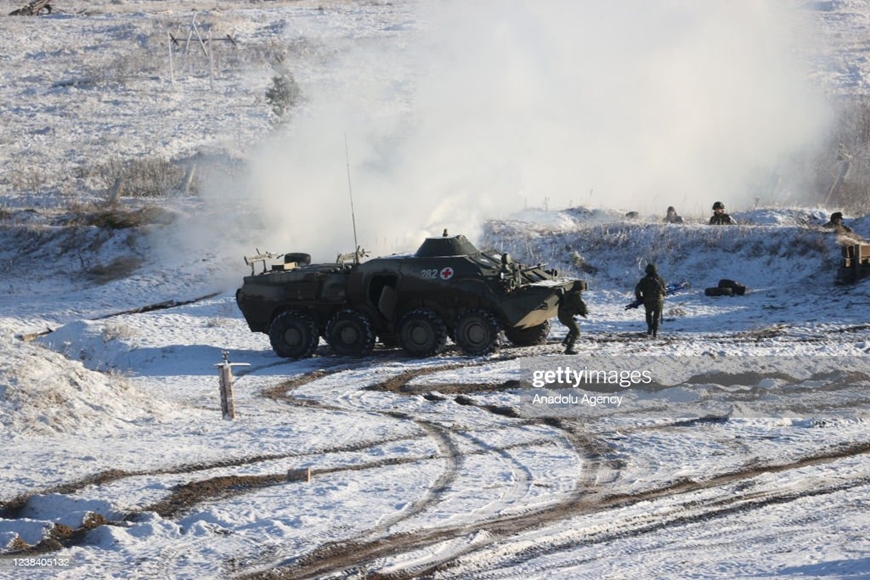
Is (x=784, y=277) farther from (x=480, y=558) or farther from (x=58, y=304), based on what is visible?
(x=480, y=558)

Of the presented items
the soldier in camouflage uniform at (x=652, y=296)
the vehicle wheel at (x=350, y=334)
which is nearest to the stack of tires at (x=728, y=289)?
the soldier in camouflage uniform at (x=652, y=296)

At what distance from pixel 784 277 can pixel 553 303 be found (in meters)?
8.87

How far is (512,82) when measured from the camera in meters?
42.2

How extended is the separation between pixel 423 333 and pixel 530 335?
6.30ft

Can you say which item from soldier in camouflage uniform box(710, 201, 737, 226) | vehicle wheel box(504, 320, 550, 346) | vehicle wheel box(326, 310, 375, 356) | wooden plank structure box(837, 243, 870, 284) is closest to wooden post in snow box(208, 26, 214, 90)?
soldier in camouflage uniform box(710, 201, 737, 226)

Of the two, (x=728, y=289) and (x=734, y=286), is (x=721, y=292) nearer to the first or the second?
(x=728, y=289)

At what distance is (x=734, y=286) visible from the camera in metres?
24.8

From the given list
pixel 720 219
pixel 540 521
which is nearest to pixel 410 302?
pixel 540 521

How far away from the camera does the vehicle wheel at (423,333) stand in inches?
743

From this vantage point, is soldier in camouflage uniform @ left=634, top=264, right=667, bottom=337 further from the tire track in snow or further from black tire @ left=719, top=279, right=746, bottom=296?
the tire track in snow

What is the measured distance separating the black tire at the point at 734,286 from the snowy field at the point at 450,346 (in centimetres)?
26

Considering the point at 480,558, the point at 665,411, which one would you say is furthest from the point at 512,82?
the point at 480,558

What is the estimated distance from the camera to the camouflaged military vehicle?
18.7 meters

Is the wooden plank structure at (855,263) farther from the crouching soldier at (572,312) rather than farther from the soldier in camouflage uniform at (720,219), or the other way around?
the crouching soldier at (572,312)
